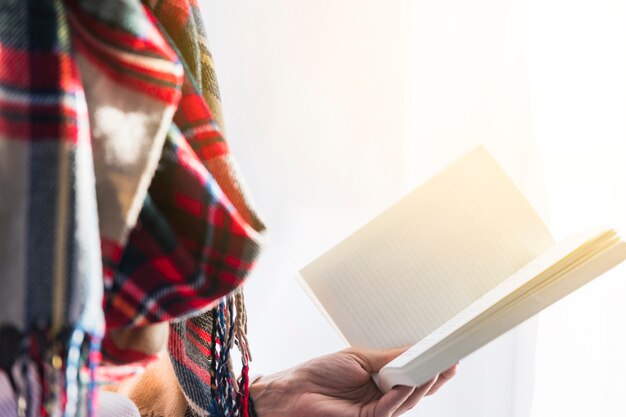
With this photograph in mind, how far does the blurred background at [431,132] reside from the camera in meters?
1.00

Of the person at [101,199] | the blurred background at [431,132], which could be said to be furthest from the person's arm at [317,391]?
the person at [101,199]

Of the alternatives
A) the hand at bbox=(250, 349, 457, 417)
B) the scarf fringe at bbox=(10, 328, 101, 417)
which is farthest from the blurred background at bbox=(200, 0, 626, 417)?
the scarf fringe at bbox=(10, 328, 101, 417)

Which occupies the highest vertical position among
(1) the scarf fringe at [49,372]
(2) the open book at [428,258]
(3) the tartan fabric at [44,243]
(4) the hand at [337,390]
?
(3) the tartan fabric at [44,243]

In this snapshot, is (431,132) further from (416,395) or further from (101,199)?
(101,199)

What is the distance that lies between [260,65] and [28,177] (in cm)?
78

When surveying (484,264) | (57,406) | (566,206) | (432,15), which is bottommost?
(566,206)

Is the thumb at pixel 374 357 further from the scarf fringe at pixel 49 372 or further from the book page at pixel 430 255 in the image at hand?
the scarf fringe at pixel 49 372

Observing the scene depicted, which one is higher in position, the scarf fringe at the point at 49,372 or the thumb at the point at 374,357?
the scarf fringe at the point at 49,372

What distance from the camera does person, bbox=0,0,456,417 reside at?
0.97 feet

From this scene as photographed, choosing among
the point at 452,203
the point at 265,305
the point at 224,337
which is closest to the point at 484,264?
the point at 452,203

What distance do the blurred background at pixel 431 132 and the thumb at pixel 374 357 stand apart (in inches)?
12.2

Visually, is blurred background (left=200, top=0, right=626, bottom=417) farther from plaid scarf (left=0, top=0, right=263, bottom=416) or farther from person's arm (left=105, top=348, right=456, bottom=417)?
plaid scarf (left=0, top=0, right=263, bottom=416)

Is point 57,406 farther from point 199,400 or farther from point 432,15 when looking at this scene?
point 432,15

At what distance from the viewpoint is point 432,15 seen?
107 cm
